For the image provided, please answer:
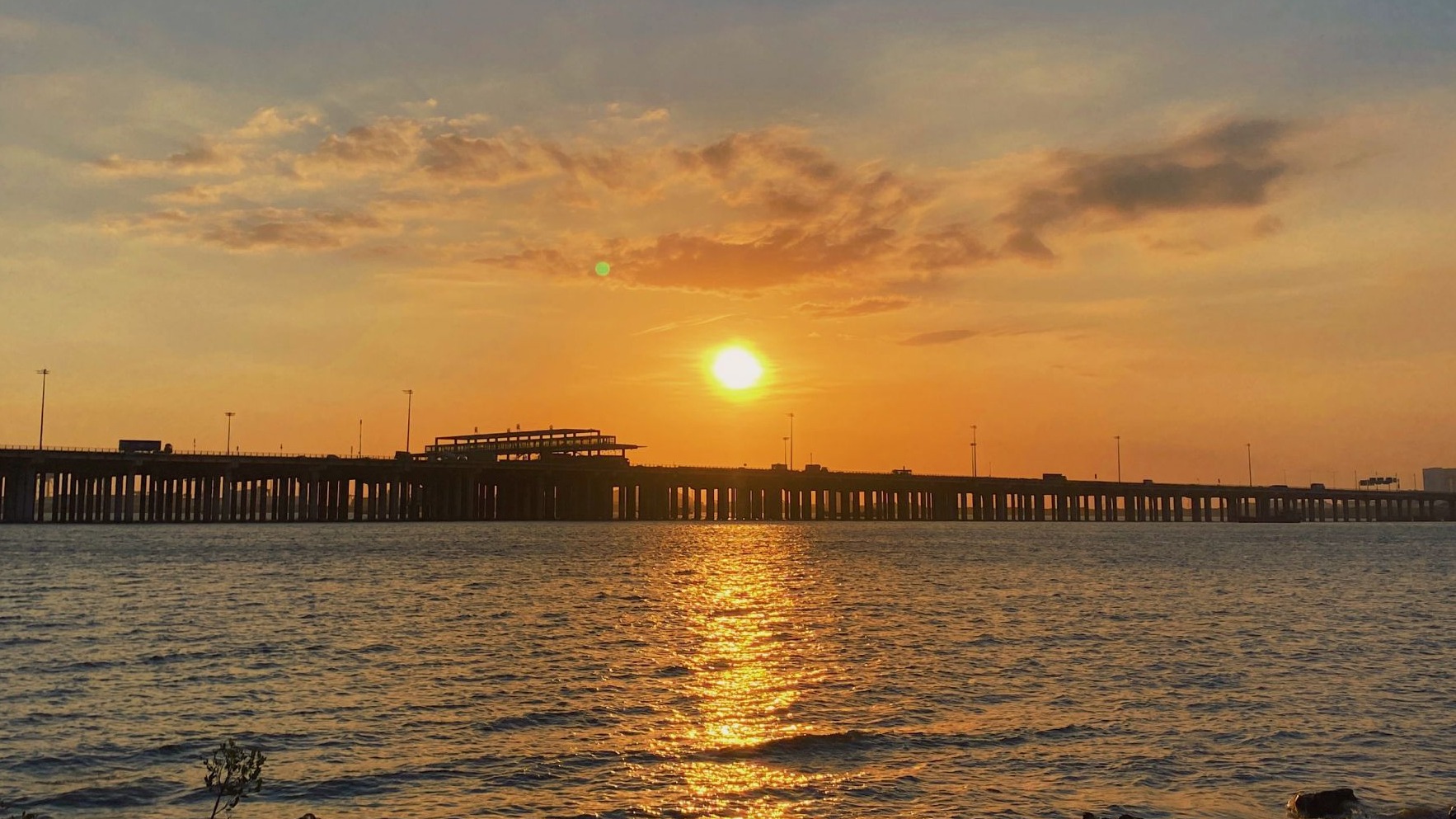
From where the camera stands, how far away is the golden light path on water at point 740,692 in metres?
24.8

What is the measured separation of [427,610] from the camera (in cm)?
6075

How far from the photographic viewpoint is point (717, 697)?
35.7 meters

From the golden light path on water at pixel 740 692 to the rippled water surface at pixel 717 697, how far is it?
144 millimetres

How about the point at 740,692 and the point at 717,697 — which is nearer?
the point at 717,697

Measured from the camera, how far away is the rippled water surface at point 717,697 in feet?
80.8

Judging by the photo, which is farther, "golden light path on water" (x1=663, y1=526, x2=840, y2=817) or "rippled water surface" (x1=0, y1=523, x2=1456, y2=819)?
"golden light path on water" (x1=663, y1=526, x2=840, y2=817)

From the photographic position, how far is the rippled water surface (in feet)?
80.8

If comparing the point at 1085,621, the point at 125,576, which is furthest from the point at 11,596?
the point at 1085,621

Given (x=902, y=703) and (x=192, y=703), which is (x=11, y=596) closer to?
(x=192, y=703)

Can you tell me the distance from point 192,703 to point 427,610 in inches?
1087

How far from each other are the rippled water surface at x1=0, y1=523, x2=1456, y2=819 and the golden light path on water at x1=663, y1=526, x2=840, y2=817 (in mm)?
144

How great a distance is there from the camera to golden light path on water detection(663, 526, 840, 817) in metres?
24.8

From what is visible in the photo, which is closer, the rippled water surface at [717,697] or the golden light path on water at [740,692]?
the rippled water surface at [717,697]

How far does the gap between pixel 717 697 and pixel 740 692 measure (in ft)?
3.89
